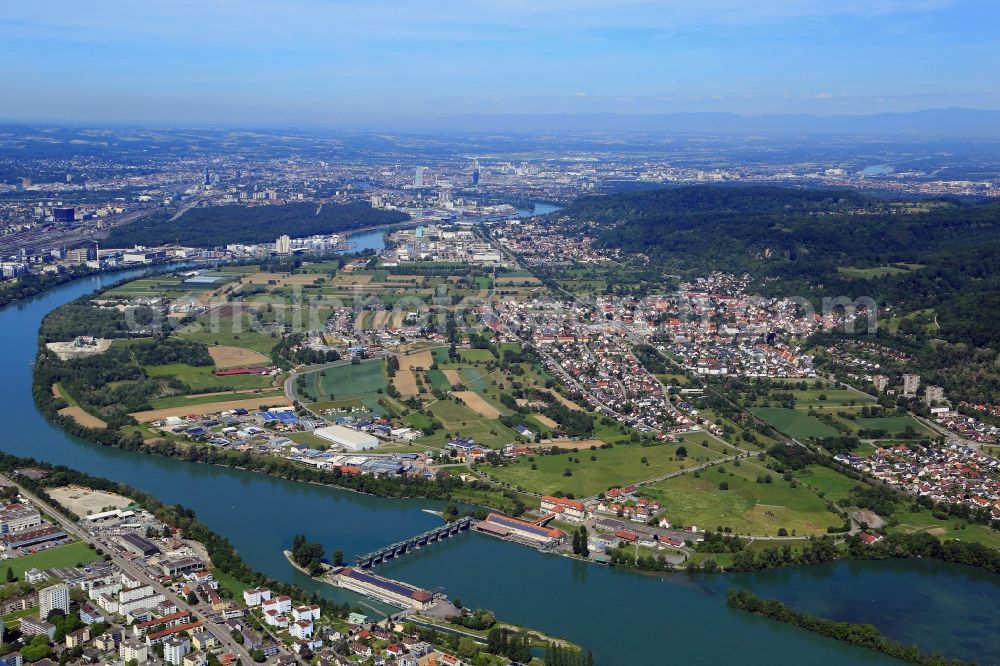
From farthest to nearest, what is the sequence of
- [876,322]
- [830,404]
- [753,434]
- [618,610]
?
[876,322] → [830,404] → [753,434] → [618,610]

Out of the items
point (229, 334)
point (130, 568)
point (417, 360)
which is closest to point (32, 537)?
point (130, 568)

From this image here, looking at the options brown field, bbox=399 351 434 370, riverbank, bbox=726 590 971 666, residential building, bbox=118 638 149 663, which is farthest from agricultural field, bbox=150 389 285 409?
riverbank, bbox=726 590 971 666

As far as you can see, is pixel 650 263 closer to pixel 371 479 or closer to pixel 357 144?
pixel 371 479

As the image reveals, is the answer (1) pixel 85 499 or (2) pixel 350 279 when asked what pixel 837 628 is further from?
(2) pixel 350 279

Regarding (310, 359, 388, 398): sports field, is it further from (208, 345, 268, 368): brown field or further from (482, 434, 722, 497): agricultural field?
(482, 434, 722, 497): agricultural field

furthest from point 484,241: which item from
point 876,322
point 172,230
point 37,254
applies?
point 876,322

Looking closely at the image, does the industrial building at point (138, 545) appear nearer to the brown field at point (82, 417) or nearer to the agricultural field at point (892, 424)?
the brown field at point (82, 417)
